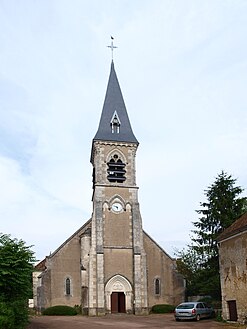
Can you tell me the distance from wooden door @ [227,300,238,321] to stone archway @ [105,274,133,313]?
11795mm

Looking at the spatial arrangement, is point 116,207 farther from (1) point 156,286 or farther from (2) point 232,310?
(2) point 232,310

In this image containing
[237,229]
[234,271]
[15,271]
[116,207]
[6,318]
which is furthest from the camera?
[116,207]

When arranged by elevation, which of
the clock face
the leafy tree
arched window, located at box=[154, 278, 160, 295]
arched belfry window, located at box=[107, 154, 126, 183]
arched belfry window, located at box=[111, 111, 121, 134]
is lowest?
arched window, located at box=[154, 278, 160, 295]

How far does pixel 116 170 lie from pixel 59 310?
12.1 metres

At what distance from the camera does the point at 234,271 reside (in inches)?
850

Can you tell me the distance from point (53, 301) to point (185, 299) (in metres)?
10.7

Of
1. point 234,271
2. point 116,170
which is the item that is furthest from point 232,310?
point 116,170

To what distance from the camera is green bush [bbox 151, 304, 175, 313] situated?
32600 millimetres

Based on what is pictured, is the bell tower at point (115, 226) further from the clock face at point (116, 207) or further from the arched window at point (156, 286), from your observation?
the arched window at point (156, 286)

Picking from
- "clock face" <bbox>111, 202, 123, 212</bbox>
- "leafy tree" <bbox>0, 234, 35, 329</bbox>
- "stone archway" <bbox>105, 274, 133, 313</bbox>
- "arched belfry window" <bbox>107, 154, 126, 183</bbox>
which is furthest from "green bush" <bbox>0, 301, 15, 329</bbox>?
"arched belfry window" <bbox>107, 154, 126, 183</bbox>

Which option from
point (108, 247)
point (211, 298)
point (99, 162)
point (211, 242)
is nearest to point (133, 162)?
point (99, 162)

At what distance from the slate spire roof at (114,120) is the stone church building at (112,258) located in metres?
0.09

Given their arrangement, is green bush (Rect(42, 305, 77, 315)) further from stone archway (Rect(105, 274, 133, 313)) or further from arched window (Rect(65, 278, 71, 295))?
stone archway (Rect(105, 274, 133, 313))

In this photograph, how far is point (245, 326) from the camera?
19281 mm
